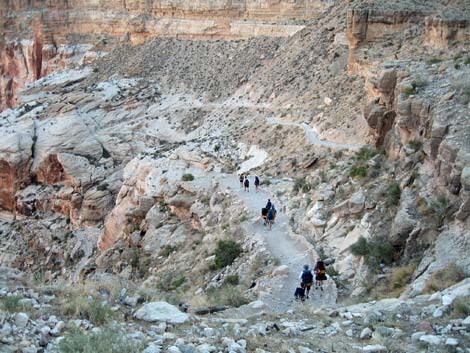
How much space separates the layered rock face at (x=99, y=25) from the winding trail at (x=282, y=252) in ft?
71.4

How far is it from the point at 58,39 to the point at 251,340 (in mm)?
54636

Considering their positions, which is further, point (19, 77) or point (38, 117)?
point (19, 77)

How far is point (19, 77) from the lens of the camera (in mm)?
60781

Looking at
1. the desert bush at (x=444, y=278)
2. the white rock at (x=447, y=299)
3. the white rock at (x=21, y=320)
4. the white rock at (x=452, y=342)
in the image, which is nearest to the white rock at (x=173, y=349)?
the white rock at (x=21, y=320)

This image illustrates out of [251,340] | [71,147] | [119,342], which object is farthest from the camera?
[71,147]

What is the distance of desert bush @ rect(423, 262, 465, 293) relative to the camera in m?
10.6

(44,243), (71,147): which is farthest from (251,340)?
(71,147)

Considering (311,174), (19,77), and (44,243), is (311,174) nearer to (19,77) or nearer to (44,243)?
(44,243)

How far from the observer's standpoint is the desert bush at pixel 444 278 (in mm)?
10562

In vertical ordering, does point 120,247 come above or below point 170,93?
below

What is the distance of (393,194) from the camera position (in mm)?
15039

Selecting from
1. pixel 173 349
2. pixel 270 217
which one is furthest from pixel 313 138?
pixel 173 349

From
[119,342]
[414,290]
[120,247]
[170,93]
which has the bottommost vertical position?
[120,247]

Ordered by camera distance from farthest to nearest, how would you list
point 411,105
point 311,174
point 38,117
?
point 38,117, point 311,174, point 411,105
